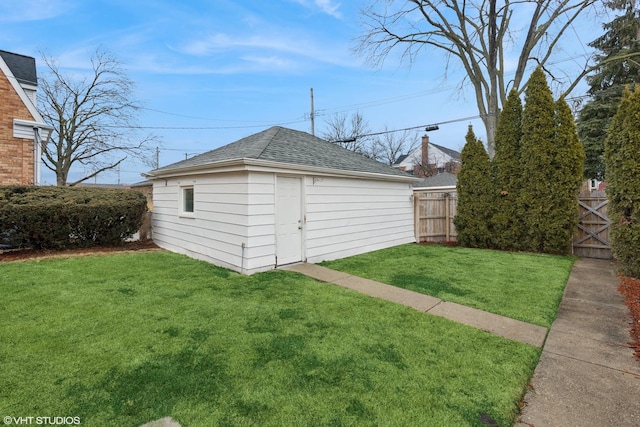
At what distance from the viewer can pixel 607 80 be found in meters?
15.4

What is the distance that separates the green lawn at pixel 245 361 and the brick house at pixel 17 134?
760 centimetres

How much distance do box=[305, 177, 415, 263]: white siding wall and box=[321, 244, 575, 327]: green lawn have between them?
45cm

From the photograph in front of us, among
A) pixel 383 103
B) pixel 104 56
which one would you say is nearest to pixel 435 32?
pixel 383 103

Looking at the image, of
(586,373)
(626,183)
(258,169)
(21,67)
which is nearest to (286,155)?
(258,169)

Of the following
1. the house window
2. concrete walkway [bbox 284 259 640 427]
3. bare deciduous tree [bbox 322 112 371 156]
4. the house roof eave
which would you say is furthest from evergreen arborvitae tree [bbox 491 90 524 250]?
bare deciduous tree [bbox 322 112 371 156]

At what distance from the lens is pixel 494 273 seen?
6.34m

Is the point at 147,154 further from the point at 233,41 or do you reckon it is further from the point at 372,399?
the point at 372,399

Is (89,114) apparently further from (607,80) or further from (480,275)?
(607,80)

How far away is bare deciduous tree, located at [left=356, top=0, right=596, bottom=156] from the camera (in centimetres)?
1376

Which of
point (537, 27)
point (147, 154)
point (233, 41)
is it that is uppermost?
point (537, 27)

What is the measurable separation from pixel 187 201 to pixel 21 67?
35.5ft

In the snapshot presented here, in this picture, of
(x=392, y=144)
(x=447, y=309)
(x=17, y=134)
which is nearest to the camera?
(x=447, y=309)

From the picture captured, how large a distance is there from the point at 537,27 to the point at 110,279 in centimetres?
1862

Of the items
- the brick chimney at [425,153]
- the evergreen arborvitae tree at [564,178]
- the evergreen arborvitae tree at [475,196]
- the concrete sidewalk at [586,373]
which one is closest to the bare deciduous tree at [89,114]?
the evergreen arborvitae tree at [475,196]
